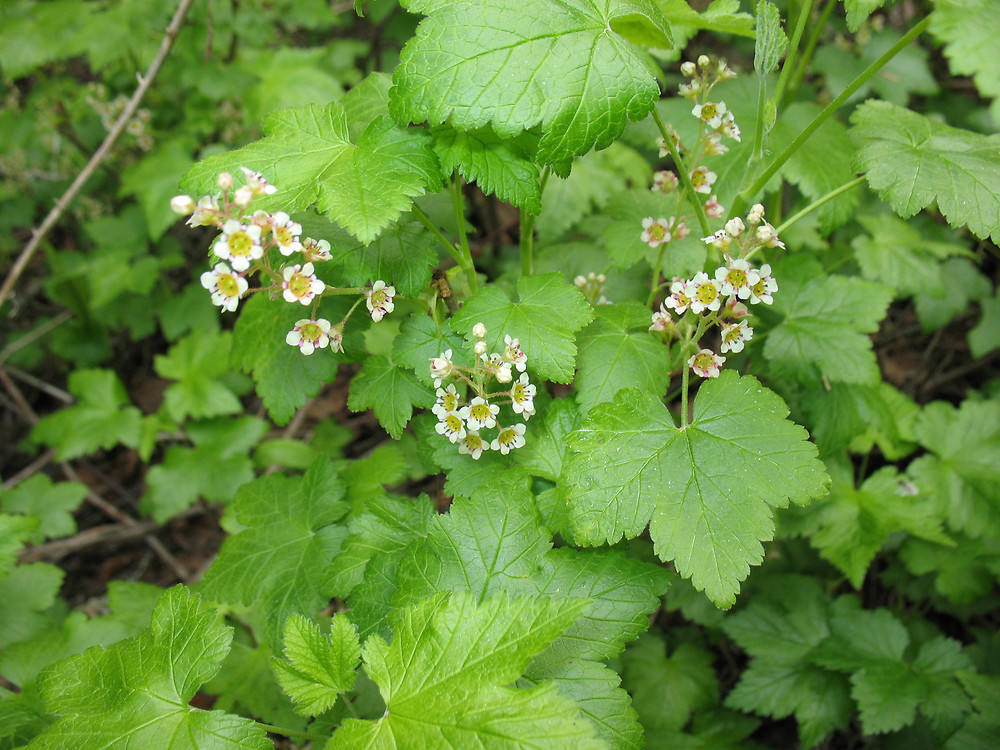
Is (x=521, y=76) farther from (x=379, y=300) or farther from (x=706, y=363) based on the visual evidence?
(x=706, y=363)

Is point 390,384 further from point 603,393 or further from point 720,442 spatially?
point 720,442

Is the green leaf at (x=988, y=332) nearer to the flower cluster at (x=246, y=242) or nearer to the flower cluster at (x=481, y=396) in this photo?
the flower cluster at (x=481, y=396)

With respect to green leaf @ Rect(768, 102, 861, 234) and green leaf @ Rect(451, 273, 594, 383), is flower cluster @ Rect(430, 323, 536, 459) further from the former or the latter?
green leaf @ Rect(768, 102, 861, 234)

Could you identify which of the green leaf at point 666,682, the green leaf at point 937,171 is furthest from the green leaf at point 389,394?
the green leaf at point 666,682

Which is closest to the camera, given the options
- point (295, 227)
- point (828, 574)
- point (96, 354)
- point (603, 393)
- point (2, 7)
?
point (295, 227)

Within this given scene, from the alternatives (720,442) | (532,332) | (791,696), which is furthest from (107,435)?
(791,696)

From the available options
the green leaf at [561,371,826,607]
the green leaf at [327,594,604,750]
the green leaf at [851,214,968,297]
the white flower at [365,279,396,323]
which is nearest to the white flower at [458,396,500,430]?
the green leaf at [561,371,826,607]
